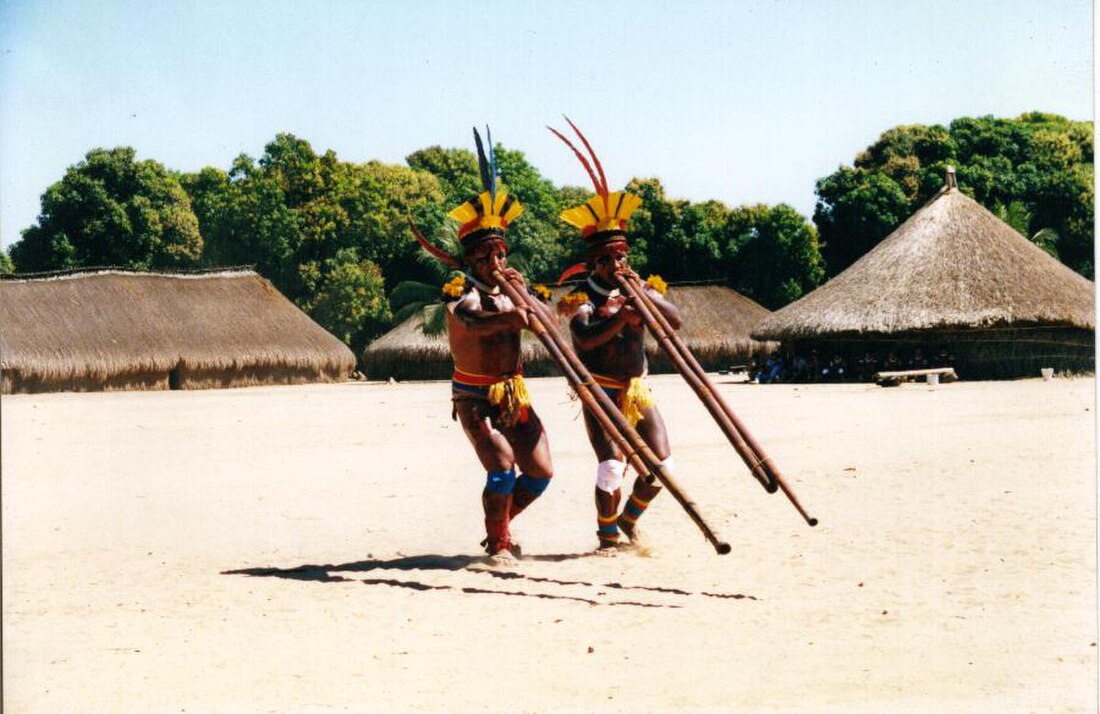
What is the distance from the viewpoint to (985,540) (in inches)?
267

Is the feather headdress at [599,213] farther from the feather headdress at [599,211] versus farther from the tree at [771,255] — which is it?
the tree at [771,255]

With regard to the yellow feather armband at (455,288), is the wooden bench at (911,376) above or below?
below

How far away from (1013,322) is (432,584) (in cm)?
1994

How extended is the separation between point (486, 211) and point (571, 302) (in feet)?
2.37

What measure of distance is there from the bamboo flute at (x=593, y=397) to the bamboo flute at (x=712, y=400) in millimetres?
413

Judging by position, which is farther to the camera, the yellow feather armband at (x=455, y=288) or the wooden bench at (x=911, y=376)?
the wooden bench at (x=911, y=376)

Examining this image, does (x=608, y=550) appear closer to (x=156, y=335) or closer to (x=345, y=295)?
(x=156, y=335)

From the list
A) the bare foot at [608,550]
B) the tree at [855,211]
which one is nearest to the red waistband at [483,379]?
the bare foot at [608,550]

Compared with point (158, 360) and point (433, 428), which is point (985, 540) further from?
point (158, 360)

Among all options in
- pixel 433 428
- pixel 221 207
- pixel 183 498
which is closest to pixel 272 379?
pixel 221 207

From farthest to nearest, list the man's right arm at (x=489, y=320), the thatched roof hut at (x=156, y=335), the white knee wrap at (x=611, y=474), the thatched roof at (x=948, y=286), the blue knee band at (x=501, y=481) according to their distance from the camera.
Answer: the thatched roof hut at (x=156, y=335) < the thatched roof at (x=948, y=286) < the white knee wrap at (x=611, y=474) < the blue knee band at (x=501, y=481) < the man's right arm at (x=489, y=320)

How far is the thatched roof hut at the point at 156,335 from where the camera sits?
95.7 feet

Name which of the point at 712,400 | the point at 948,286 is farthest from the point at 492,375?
the point at 948,286

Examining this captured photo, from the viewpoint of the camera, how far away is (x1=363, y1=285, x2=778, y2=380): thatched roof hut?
A: 37.2m
